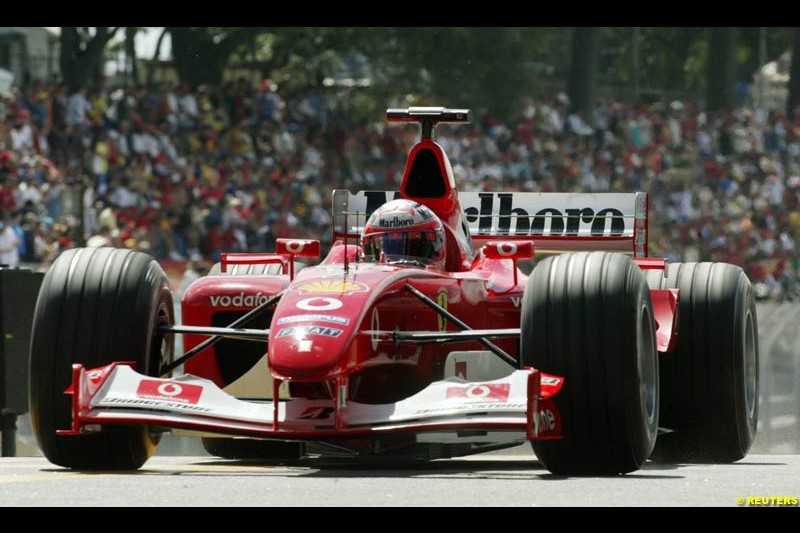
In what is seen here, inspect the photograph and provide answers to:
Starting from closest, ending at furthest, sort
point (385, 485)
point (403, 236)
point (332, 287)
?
point (385, 485)
point (332, 287)
point (403, 236)

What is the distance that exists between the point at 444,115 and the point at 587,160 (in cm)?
1634

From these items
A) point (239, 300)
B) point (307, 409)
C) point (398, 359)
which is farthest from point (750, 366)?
point (307, 409)

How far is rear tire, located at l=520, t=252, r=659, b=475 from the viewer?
26.2 ft

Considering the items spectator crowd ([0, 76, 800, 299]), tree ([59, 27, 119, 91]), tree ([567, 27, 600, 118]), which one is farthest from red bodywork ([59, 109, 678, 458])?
tree ([567, 27, 600, 118])

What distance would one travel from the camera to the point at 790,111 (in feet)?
94.8

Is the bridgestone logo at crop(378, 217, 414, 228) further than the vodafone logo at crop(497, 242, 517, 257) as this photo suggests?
Yes

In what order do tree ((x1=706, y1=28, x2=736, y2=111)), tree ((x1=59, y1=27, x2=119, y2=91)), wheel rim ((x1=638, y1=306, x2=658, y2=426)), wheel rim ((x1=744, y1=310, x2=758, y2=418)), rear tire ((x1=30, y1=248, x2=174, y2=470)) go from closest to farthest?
1. wheel rim ((x1=638, y1=306, x2=658, y2=426))
2. rear tire ((x1=30, y1=248, x2=174, y2=470))
3. wheel rim ((x1=744, y1=310, x2=758, y2=418))
4. tree ((x1=59, y1=27, x2=119, y2=91))
5. tree ((x1=706, y1=28, x2=736, y2=111))

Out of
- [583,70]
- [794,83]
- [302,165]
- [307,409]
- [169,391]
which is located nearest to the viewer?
[307,409]

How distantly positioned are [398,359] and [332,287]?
812 mm

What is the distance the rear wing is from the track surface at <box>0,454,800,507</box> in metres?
2.93

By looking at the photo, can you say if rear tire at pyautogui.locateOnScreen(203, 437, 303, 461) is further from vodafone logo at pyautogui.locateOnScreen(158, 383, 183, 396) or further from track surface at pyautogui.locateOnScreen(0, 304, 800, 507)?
vodafone logo at pyautogui.locateOnScreen(158, 383, 183, 396)

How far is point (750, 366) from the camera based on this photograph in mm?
10906

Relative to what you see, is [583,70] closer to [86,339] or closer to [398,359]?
[398,359]
